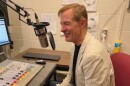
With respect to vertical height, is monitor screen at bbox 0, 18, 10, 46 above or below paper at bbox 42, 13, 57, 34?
below

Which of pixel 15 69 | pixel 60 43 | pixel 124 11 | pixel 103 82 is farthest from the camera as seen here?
pixel 60 43

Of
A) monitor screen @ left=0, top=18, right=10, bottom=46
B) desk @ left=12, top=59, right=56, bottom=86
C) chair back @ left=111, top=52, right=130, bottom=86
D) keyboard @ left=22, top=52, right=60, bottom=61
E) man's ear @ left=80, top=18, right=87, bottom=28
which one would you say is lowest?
desk @ left=12, top=59, right=56, bottom=86

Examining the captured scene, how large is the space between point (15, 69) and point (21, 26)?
3.20 feet

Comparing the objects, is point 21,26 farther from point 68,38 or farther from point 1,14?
point 68,38

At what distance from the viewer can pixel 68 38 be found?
1194 mm

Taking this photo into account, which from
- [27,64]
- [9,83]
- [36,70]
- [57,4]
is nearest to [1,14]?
[57,4]

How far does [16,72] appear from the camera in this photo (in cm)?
129

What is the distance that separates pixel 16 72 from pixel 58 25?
96 centimetres

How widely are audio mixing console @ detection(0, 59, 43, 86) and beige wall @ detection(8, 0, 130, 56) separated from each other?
2.42ft

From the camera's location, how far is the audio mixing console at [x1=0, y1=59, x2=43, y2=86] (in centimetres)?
115

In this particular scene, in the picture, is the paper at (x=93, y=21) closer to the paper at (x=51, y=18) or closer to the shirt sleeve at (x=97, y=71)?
the paper at (x=51, y=18)

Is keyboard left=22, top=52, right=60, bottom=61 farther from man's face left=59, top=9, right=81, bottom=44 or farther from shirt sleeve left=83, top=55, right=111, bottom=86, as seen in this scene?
shirt sleeve left=83, top=55, right=111, bottom=86

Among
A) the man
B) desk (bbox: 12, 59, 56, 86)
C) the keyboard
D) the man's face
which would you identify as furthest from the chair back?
the keyboard

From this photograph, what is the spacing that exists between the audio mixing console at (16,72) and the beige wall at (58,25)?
0.74 meters
